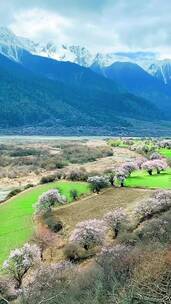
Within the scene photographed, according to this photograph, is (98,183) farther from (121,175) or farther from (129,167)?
(129,167)

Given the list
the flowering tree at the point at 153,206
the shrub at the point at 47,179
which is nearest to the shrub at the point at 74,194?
the flowering tree at the point at 153,206

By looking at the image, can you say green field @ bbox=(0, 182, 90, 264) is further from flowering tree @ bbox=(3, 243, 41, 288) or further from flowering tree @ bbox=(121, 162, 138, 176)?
flowering tree @ bbox=(121, 162, 138, 176)

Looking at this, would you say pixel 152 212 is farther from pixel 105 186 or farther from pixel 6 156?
pixel 6 156

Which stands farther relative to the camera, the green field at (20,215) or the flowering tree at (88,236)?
the green field at (20,215)

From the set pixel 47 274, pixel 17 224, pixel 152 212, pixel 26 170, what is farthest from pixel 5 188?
pixel 47 274

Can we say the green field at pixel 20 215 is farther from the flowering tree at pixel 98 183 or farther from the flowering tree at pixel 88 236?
the flowering tree at pixel 88 236

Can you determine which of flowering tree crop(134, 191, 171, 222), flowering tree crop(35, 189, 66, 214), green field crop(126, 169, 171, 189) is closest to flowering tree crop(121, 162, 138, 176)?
green field crop(126, 169, 171, 189)
